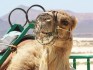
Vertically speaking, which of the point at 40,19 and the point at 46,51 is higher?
the point at 40,19

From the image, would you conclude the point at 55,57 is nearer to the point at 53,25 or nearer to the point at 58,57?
the point at 58,57

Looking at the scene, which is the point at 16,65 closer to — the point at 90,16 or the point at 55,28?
the point at 55,28

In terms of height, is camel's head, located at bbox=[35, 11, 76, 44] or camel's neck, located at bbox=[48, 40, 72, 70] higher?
camel's head, located at bbox=[35, 11, 76, 44]

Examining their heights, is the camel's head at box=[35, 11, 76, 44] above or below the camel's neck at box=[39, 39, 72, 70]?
above

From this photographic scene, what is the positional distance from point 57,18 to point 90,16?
77.9 meters

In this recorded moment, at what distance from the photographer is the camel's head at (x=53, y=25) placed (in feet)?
4.56

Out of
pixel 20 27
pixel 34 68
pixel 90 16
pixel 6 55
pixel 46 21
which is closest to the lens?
pixel 46 21

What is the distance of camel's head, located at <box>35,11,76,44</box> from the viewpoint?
139cm

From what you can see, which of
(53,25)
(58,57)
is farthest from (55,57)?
(53,25)

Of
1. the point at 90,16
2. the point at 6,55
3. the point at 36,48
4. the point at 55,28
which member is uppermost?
the point at 55,28

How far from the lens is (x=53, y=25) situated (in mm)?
1395

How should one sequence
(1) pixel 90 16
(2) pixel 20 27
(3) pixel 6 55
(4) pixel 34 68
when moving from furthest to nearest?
(1) pixel 90 16
(2) pixel 20 27
(3) pixel 6 55
(4) pixel 34 68

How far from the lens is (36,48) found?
165cm

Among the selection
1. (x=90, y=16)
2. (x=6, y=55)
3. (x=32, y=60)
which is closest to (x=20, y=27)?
(x=6, y=55)
